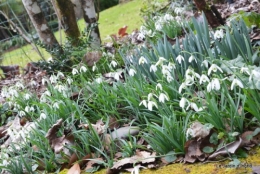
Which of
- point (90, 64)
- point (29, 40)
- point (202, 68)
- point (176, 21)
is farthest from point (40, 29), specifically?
point (202, 68)

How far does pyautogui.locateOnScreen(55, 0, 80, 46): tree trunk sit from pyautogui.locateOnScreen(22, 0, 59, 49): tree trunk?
1.19 ft

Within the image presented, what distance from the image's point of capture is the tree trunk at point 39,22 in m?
4.61

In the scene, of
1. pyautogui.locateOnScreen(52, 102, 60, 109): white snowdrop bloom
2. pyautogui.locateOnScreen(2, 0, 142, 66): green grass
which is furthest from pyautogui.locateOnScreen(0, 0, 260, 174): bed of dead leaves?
pyautogui.locateOnScreen(2, 0, 142, 66): green grass

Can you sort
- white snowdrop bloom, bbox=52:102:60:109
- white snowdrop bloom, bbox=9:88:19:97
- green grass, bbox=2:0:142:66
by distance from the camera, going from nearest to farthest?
1. white snowdrop bloom, bbox=52:102:60:109
2. white snowdrop bloom, bbox=9:88:19:97
3. green grass, bbox=2:0:142:66

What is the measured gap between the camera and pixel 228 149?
1.95 metres

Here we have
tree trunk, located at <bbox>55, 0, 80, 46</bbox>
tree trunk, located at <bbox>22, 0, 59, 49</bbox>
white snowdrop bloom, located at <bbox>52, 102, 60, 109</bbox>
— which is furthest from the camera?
tree trunk, located at <bbox>55, 0, 80, 46</bbox>

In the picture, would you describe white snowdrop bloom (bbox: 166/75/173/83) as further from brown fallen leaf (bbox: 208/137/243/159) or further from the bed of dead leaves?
brown fallen leaf (bbox: 208/137/243/159)

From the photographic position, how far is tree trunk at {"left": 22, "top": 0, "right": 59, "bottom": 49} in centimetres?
461

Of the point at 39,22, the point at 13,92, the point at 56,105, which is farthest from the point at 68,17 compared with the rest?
the point at 56,105

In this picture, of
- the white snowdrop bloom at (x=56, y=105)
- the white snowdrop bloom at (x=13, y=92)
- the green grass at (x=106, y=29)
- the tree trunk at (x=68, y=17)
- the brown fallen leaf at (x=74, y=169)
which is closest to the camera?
the brown fallen leaf at (x=74, y=169)

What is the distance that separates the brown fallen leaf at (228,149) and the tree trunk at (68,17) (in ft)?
11.5

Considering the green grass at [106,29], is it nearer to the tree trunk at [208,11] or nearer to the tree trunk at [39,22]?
the tree trunk at [39,22]

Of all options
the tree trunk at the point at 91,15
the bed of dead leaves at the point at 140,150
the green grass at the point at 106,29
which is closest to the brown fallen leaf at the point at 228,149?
the bed of dead leaves at the point at 140,150

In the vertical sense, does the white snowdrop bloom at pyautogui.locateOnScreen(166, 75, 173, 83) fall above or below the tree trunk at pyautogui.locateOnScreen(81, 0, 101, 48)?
below
